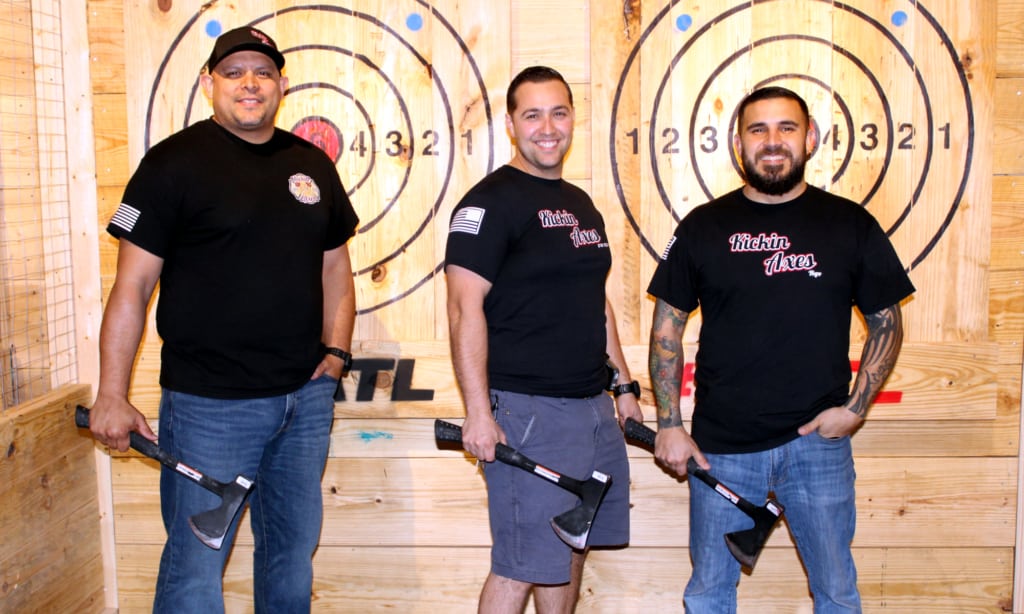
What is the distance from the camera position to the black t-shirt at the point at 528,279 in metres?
2.49

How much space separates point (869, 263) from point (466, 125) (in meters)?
1.41

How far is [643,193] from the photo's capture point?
126 inches

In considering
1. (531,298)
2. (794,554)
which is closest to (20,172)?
(531,298)

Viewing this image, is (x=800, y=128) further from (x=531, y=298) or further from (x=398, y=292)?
(x=398, y=292)

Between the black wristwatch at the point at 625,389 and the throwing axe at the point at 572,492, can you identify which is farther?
the black wristwatch at the point at 625,389

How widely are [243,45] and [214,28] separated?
794mm

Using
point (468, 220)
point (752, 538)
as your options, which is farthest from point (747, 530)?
point (468, 220)

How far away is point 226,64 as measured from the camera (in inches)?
98.8

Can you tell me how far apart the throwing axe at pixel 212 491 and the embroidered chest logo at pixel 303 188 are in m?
0.77

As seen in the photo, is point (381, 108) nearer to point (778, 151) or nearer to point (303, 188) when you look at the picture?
point (303, 188)

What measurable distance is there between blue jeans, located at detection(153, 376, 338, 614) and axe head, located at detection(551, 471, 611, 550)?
2.43 ft

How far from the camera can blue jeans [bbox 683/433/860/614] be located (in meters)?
2.53

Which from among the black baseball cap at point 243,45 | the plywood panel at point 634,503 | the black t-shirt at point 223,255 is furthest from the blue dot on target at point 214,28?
the plywood panel at point 634,503

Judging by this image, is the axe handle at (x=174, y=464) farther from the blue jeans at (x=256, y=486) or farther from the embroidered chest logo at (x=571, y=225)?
the embroidered chest logo at (x=571, y=225)
